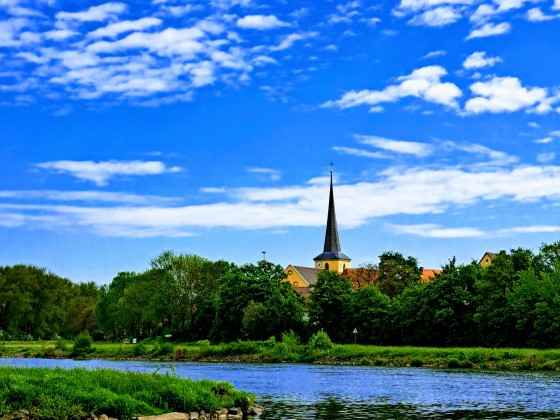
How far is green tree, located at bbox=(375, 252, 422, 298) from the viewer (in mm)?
126812

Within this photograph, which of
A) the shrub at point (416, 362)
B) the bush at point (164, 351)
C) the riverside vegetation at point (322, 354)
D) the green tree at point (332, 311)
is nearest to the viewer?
the riverside vegetation at point (322, 354)

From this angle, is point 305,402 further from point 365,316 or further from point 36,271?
point 36,271

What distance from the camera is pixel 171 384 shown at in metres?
32.2

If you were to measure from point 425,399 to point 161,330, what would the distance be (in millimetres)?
99085

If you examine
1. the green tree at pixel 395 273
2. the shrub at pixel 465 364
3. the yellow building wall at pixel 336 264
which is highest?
the yellow building wall at pixel 336 264

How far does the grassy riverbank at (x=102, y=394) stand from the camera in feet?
91.5

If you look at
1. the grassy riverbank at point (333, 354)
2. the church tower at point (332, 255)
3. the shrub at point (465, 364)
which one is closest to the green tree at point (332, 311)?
the grassy riverbank at point (333, 354)

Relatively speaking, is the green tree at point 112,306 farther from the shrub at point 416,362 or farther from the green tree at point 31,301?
the shrub at point 416,362

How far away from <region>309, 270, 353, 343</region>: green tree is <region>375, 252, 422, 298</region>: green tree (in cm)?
2286

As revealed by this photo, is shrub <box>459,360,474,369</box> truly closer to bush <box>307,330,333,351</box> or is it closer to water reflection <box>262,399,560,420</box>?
bush <box>307,330,333,351</box>

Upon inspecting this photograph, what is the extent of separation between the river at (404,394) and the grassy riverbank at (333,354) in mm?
8168

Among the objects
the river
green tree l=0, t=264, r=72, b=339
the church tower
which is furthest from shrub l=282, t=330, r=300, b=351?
the church tower

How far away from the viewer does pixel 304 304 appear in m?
112

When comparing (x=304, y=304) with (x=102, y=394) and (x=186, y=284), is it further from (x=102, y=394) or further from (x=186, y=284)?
(x=102, y=394)
